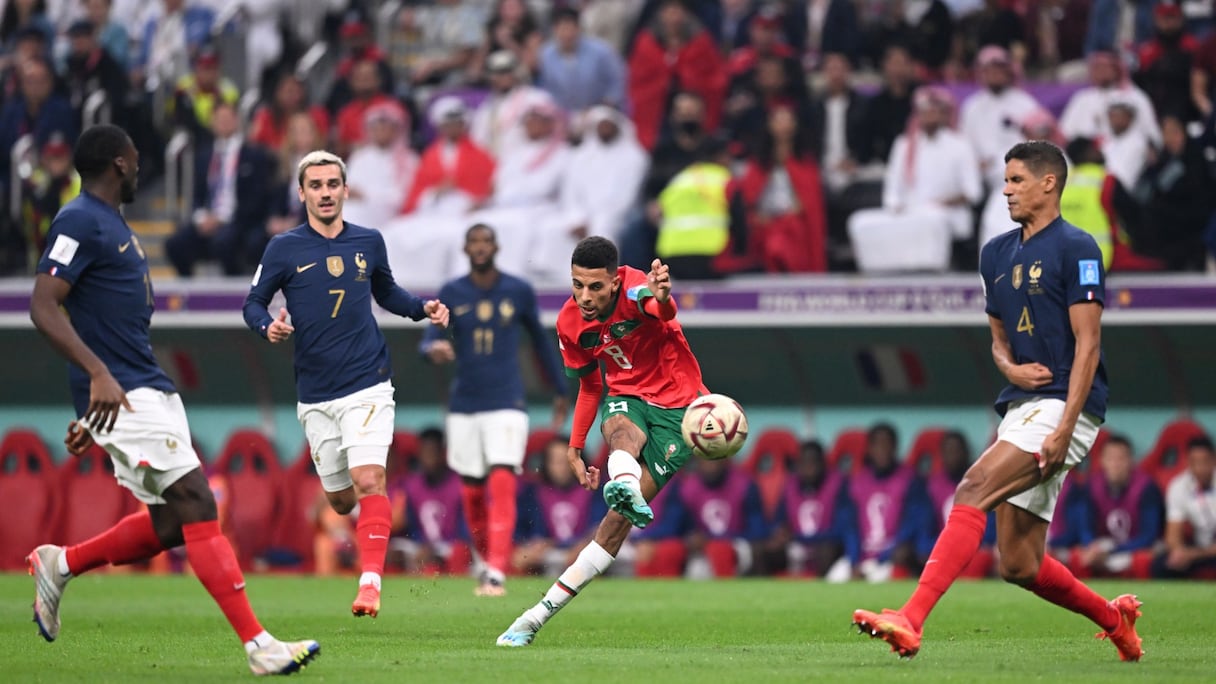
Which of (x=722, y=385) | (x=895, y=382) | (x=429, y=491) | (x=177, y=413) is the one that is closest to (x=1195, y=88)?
(x=895, y=382)

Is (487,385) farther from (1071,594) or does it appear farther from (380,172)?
(380,172)

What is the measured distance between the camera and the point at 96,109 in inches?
807

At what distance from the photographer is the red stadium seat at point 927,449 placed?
56.8 ft

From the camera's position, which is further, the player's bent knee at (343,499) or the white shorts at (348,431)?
the player's bent knee at (343,499)

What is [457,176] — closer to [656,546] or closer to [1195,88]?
[656,546]

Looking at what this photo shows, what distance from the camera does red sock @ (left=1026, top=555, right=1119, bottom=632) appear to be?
789cm

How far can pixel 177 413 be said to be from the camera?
739cm

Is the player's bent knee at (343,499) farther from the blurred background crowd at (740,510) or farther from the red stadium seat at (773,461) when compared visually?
the red stadium seat at (773,461)

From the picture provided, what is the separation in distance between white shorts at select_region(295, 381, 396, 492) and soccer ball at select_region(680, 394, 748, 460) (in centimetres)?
207

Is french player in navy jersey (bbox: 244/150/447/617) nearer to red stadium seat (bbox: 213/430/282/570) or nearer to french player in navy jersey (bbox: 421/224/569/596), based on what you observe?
french player in navy jersey (bbox: 421/224/569/596)

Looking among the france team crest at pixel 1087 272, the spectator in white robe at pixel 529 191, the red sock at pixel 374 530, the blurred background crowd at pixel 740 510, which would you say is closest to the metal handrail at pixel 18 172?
the blurred background crowd at pixel 740 510

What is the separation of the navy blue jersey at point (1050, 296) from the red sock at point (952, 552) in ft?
1.95

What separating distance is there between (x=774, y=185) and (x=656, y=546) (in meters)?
3.71

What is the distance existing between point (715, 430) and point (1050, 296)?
168cm
